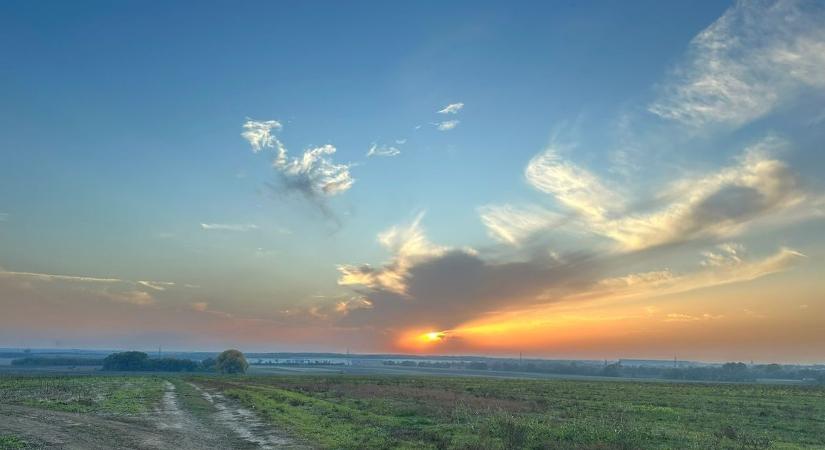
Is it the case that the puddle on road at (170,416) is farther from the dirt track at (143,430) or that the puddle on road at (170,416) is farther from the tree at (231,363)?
the tree at (231,363)

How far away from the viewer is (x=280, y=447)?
24.2 metres

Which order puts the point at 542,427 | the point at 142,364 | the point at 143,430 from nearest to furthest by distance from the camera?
1. the point at 143,430
2. the point at 542,427
3. the point at 142,364

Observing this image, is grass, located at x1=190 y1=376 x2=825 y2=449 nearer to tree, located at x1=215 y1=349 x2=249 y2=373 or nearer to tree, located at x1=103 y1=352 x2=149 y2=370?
tree, located at x1=215 y1=349 x2=249 y2=373

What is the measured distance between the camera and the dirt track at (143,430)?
2433cm

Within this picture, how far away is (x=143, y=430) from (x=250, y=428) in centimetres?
559

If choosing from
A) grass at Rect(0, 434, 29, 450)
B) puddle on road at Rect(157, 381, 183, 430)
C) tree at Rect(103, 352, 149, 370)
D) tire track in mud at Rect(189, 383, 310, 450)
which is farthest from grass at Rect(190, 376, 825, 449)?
tree at Rect(103, 352, 149, 370)

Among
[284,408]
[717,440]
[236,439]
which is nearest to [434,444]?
[236,439]

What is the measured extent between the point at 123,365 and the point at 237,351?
45.6 meters

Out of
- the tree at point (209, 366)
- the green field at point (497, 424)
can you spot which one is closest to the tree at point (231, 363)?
the tree at point (209, 366)

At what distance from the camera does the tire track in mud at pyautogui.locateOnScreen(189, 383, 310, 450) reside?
25219 mm

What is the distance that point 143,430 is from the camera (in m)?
29.1

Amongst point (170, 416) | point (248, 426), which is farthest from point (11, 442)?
point (170, 416)

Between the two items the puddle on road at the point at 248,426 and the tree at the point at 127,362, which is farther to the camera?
the tree at the point at 127,362

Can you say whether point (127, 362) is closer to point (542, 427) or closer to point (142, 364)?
point (142, 364)
